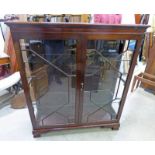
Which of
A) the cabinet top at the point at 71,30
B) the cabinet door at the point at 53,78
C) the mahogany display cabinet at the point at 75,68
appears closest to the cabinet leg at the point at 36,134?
the mahogany display cabinet at the point at 75,68

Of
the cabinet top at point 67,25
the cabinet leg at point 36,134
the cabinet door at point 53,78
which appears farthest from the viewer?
the cabinet leg at point 36,134

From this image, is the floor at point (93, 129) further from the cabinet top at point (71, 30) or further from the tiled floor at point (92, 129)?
the cabinet top at point (71, 30)

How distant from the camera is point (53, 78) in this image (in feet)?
5.19

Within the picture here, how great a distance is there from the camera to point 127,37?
126 cm

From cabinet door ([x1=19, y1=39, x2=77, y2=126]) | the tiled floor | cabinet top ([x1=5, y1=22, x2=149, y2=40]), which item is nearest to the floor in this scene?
the tiled floor

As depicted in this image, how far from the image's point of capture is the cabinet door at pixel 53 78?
4.30 ft

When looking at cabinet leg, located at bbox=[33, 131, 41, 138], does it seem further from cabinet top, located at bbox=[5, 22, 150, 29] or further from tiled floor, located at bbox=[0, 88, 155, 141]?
cabinet top, located at bbox=[5, 22, 150, 29]

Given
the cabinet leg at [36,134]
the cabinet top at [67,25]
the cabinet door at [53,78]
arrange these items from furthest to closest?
the cabinet leg at [36,134] < the cabinet door at [53,78] < the cabinet top at [67,25]

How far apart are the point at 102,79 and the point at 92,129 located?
594 mm
